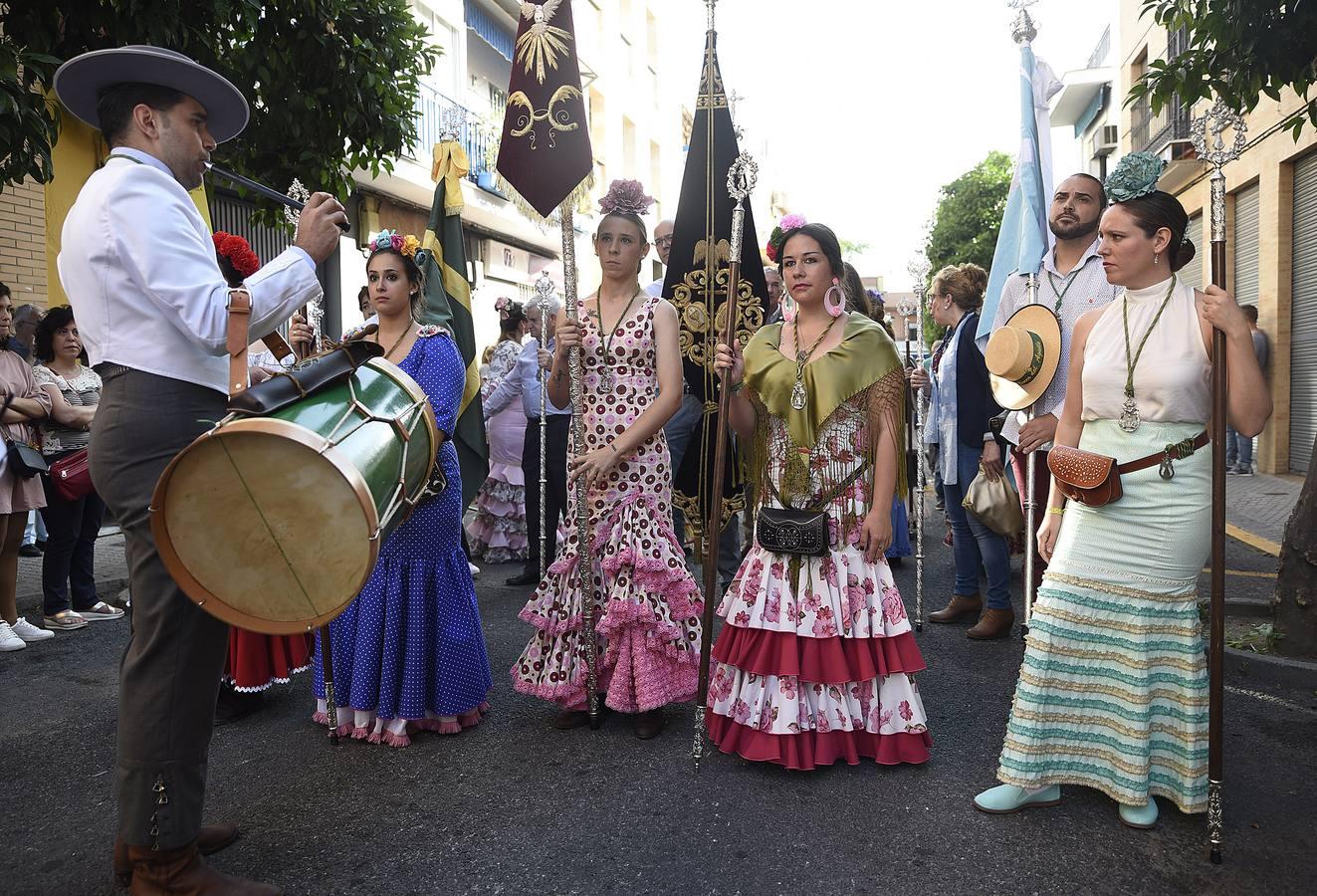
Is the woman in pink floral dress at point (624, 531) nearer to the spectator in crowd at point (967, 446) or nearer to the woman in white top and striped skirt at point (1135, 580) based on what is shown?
the woman in white top and striped skirt at point (1135, 580)

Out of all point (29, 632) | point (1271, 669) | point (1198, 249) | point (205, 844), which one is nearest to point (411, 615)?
point (205, 844)

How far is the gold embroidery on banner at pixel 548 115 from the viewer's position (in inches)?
163

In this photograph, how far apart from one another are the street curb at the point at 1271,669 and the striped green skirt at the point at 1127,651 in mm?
1857

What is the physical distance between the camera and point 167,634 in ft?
8.50

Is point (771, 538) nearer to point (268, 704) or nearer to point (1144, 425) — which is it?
point (1144, 425)

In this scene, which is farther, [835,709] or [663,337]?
[663,337]

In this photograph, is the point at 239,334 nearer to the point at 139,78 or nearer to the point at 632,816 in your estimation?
the point at 139,78

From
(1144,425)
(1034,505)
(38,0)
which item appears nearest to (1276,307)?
(1034,505)

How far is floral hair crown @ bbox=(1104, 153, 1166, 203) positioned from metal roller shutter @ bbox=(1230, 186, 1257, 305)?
1381 cm

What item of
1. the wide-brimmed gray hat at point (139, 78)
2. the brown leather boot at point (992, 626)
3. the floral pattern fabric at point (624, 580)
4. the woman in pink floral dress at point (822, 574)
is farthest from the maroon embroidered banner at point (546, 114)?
the brown leather boot at point (992, 626)

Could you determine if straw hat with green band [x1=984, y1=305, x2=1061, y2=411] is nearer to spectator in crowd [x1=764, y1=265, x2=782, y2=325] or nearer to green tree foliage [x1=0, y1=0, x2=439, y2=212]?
spectator in crowd [x1=764, y1=265, x2=782, y2=325]

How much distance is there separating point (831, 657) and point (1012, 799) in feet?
2.54

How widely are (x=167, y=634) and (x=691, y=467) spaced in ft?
9.62

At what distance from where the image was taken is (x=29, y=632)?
18.7ft
